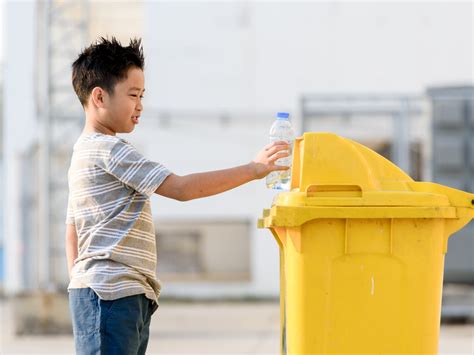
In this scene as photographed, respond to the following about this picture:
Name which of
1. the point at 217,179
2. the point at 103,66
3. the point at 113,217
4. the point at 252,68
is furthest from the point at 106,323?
the point at 252,68

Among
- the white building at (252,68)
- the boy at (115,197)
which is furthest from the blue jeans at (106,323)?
the white building at (252,68)

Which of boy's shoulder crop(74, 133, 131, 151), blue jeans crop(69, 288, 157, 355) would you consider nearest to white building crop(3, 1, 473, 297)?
boy's shoulder crop(74, 133, 131, 151)

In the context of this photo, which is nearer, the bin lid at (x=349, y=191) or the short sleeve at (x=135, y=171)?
the short sleeve at (x=135, y=171)

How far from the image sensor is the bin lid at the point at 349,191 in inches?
137

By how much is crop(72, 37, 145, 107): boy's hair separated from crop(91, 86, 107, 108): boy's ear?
0.04ft

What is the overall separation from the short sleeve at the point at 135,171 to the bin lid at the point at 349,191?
55 centimetres

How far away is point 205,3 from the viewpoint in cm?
1580

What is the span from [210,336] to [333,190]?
6.45m

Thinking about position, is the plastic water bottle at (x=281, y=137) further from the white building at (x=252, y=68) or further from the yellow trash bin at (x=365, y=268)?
the white building at (x=252, y=68)

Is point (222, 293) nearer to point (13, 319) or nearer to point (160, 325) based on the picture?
point (160, 325)

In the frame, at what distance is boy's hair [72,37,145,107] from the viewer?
3.30 m

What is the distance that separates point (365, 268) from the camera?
11.5 ft

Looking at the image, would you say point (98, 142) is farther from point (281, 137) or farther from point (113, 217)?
point (281, 137)

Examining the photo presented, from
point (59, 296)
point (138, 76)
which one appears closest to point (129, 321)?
point (138, 76)
